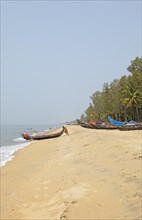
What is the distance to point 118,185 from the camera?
6898 mm

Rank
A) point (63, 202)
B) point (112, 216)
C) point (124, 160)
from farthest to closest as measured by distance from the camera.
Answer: point (124, 160), point (63, 202), point (112, 216)

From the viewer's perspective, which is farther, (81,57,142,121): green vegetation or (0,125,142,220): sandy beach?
(81,57,142,121): green vegetation

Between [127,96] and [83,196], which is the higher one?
[127,96]

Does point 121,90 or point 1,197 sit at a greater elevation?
point 121,90

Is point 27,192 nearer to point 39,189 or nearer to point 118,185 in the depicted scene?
point 39,189

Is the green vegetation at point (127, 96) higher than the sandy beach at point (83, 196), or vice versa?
the green vegetation at point (127, 96)

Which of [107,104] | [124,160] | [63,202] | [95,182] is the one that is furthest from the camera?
[107,104]

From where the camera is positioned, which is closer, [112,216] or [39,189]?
[112,216]

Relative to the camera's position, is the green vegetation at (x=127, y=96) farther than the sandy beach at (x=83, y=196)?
Yes

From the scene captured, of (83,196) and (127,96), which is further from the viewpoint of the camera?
(127,96)

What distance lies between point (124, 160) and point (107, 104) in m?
56.2

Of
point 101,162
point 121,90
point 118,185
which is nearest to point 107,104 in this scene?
point 121,90

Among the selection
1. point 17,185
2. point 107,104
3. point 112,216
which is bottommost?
point 17,185

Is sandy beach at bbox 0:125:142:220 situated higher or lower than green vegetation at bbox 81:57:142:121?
lower
